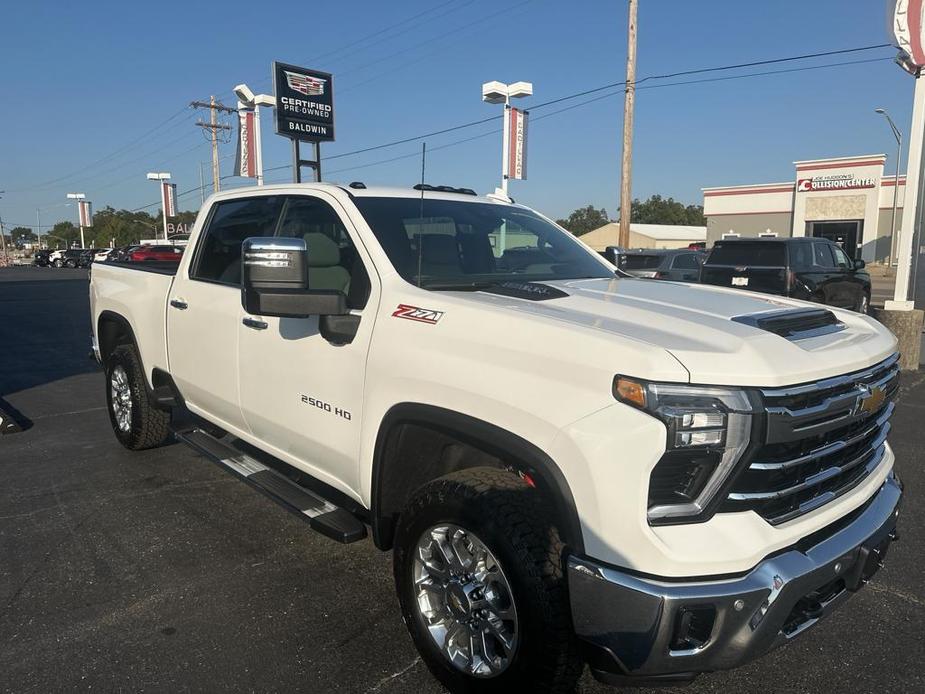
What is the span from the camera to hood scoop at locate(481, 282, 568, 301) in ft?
9.12

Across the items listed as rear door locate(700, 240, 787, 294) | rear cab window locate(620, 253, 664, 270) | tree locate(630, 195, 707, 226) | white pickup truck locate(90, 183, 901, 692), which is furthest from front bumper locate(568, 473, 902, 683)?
tree locate(630, 195, 707, 226)

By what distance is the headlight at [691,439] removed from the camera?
6.48 ft

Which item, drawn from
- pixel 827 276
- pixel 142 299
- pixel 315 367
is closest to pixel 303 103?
pixel 827 276

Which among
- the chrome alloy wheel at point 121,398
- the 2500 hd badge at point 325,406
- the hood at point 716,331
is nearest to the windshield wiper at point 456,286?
the hood at point 716,331

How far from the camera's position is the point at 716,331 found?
89.4 inches

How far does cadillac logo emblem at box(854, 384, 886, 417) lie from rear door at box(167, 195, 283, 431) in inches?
113

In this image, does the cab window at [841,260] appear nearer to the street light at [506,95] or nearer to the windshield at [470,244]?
the street light at [506,95]

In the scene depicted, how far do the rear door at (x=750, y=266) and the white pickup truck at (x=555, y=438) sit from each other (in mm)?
9591

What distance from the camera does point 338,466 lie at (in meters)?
3.12

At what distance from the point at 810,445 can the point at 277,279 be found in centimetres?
198

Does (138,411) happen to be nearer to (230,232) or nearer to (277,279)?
(230,232)

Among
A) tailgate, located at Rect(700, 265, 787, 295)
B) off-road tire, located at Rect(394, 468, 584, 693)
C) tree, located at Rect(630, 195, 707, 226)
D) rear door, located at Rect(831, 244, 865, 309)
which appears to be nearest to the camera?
off-road tire, located at Rect(394, 468, 584, 693)

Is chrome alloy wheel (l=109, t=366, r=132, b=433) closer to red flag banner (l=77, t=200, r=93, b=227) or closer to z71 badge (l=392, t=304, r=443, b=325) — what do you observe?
z71 badge (l=392, t=304, r=443, b=325)

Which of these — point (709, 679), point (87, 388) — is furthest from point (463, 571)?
point (87, 388)
